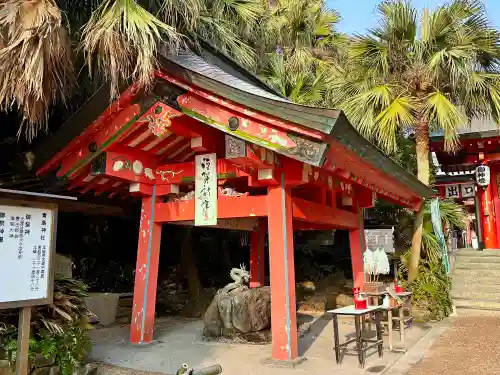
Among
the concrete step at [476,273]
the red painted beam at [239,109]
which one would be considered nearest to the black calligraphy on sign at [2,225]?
the red painted beam at [239,109]

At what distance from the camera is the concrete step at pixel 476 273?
11.5 metres

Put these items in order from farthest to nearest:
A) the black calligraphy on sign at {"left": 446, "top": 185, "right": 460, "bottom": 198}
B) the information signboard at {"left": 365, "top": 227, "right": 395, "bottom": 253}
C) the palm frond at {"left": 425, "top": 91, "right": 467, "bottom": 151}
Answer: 1. the black calligraphy on sign at {"left": 446, "top": 185, "right": 460, "bottom": 198}
2. the information signboard at {"left": 365, "top": 227, "right": 395, "bottom": 253}
3. the palm frond at {"left": 425, "top": 91, "right": 467, "bottom": 151}

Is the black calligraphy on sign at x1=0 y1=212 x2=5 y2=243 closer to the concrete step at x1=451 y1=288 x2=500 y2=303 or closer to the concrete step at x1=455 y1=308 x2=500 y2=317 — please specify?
the concrete step at x1=455 y1=308 x2=500 y2=317

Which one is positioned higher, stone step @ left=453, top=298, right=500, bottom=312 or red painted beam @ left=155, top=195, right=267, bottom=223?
red painted beam @ left=155, top=195, right=267, bottom=223

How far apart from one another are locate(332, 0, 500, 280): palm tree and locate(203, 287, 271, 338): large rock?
4.10 m

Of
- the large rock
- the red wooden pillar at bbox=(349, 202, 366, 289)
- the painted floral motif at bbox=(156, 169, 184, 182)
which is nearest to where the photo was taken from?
the painted floral motif at bbox=(156, 169, 184, 182)

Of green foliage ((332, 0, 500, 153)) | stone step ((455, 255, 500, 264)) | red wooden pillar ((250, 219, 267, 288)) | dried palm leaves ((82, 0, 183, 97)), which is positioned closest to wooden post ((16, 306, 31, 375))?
dried palm leaves ((82, 0, 183, 97))

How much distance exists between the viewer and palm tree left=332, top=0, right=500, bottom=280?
8742 mm

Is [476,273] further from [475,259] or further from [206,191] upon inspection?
[206,191]

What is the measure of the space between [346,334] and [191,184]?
3.87 meters

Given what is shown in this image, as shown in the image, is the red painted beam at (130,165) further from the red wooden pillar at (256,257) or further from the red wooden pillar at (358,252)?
the red wooden pillar at (358,252)

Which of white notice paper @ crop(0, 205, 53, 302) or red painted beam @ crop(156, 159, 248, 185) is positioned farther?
red painted beam @ crop(156, 159, 248, 185)

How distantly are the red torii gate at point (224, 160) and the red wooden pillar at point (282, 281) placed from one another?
0.04 feet

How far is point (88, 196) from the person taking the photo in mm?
8250
